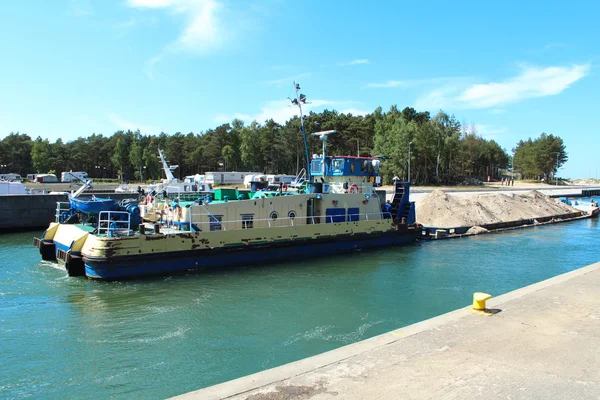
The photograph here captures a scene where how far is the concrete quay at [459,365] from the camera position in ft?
16.2

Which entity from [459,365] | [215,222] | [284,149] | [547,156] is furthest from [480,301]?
[547,156]

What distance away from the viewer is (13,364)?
26.3ft

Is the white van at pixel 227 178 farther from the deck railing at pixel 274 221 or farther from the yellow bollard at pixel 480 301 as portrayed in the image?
the yellow bollard at pixel 480 301

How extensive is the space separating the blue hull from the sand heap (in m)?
10.2

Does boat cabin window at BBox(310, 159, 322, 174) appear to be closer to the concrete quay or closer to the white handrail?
the white handrail

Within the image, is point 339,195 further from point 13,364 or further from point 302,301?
point 13,364

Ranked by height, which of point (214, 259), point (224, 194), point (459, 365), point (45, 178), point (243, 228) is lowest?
point (214, 259)

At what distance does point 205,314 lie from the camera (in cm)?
1088

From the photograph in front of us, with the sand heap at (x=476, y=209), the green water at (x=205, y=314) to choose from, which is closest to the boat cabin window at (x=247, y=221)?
the green water at (x=205, y=314)

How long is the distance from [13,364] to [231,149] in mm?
68867

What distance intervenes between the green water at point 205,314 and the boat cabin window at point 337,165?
4.51m

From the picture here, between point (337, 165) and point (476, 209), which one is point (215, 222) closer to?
point (337, 165)

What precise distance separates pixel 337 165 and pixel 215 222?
24.2ft

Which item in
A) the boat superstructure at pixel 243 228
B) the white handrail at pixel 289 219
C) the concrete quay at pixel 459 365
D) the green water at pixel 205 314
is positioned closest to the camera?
the concrete quay at pixel 459 365
